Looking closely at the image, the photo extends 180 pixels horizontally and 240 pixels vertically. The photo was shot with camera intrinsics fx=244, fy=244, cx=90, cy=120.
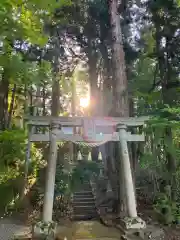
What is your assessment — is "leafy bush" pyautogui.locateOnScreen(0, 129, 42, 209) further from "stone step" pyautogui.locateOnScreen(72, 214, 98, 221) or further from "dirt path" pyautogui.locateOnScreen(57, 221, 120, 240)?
"stone step" pyautogui.locateOnScreen(72, 214, 98, 221)

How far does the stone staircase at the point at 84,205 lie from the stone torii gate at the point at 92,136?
3.20m

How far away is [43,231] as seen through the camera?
668cm

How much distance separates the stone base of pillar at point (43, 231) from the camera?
21.6 feet

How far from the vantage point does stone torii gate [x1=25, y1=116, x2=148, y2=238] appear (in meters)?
7.48

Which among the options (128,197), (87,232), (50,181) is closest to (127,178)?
(128,197)

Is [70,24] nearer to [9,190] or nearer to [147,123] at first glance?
[147,123]

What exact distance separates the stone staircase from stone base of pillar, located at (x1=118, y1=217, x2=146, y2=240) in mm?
3177

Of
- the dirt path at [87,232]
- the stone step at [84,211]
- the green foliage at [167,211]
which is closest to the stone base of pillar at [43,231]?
the dirt path at [87,232]

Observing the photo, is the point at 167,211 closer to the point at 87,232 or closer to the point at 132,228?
the point at 132,228

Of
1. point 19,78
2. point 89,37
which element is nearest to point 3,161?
point 19,78

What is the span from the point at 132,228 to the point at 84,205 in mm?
4748

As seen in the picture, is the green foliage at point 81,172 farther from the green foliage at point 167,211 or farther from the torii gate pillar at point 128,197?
the green foliage at point 167,211

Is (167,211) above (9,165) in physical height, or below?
below

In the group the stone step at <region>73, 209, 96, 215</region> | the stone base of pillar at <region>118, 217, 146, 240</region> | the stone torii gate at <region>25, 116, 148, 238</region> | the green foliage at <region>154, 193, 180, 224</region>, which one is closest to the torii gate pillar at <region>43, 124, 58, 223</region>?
the stone torii gate at <region>25, 116, 148, 238</region>
